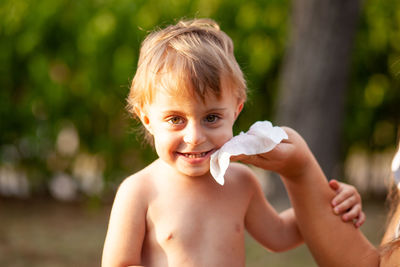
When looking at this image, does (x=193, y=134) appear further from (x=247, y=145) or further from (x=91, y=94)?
(x=91, y=94)

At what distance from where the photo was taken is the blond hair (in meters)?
1.83

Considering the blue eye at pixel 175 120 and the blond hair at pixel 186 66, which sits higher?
the blond hair at pixel 186 66

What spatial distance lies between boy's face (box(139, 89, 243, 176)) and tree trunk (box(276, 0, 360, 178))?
12.0 feet

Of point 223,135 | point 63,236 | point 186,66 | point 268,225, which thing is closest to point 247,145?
point 223,135

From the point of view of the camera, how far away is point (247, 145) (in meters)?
1.86

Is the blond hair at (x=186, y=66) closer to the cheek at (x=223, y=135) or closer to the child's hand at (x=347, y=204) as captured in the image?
the cheek at (x=223, y=135)

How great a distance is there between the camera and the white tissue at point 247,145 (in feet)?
5.83

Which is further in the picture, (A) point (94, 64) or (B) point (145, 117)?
(A) point (94, 64)

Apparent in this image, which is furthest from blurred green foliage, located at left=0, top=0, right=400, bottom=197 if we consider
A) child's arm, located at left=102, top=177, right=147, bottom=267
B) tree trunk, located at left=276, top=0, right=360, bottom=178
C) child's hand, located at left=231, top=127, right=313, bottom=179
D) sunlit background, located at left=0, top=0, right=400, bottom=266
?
child's arm, located at left=102, top=177, right=147, bottom=267

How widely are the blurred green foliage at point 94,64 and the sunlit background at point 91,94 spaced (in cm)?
1

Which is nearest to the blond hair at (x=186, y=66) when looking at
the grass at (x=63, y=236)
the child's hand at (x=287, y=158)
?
the child's hand at (x=287, y=158)

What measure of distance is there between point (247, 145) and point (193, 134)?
180mm

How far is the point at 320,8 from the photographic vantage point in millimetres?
5301

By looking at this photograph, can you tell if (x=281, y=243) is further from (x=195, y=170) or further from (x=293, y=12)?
(x=293, y=12)
